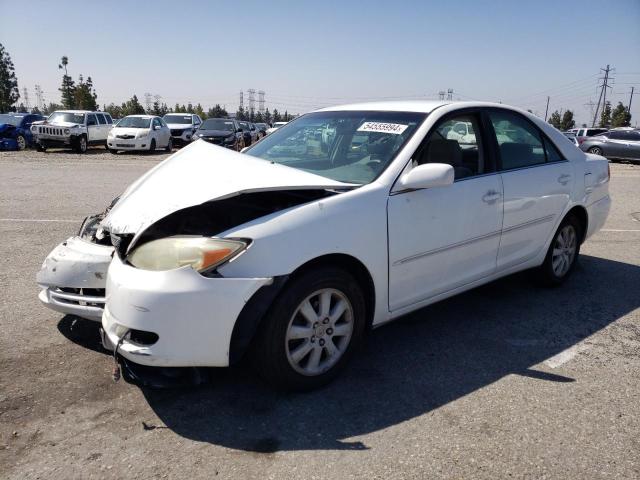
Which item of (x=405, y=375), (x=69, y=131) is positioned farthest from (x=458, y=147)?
(x=69, y=131)

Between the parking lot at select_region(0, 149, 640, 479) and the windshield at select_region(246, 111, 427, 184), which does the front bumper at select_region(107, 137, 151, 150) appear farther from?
the windshield at select_region(246, 111, 427, 184)

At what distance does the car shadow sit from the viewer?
8.61 feet

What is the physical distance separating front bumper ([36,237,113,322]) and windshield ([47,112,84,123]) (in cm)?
2068

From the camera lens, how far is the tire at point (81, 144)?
21.4 m

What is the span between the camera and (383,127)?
144 inches

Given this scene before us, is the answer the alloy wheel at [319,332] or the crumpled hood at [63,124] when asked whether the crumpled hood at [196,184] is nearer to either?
the alloy wheel at [319,332]

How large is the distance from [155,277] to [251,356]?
0.66 m

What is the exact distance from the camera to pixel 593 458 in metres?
2.42

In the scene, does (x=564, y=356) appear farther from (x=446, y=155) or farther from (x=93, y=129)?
(x=93, y=129)

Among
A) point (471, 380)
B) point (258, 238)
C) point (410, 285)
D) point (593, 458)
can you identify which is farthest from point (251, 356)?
point (593, 458)

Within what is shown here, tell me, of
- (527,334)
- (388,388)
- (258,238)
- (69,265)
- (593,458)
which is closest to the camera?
(593,458)

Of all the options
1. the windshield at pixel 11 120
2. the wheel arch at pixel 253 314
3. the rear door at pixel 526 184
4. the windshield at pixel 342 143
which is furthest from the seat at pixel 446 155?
the windshield at pixel 11 120

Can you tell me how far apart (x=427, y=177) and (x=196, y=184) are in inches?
53.8

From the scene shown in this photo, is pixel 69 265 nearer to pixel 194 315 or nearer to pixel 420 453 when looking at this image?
pixel 194 315
